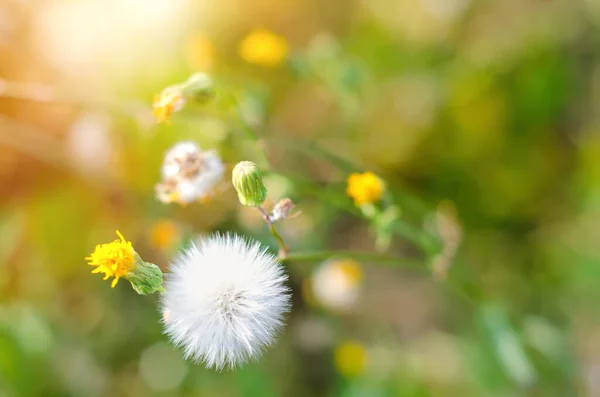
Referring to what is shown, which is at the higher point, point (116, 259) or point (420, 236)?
point (420, 236)

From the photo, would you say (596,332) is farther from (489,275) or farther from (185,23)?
Answer: (185,23)

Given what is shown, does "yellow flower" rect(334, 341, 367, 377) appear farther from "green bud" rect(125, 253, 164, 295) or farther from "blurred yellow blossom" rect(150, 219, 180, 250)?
"green bud" rect(125, 253, 164, 295)

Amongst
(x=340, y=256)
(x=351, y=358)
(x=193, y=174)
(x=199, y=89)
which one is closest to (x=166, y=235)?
(x=193, y=174)

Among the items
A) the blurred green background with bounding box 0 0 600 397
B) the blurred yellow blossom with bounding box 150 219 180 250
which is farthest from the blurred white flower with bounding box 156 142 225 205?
the blurred green background with bounding box 0 0 600 397

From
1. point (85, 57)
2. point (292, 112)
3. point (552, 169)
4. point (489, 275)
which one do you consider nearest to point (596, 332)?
point (489, 275)

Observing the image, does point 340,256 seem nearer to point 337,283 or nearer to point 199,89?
point 199,89

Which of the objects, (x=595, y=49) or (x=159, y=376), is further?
(x=595, y=49)

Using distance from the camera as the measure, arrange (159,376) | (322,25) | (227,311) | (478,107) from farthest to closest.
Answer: (322,25), (478,107), (159,376), (227,311)

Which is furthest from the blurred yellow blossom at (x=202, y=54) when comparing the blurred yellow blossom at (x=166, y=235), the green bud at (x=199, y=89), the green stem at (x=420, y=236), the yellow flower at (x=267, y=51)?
the green stem at (x=420, y=236)
